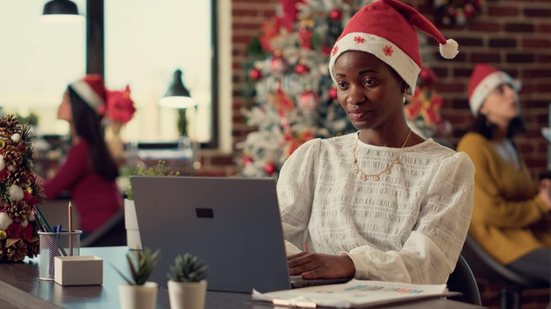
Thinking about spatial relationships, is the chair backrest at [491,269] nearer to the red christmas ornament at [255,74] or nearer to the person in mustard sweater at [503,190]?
the person in mustard sweater at [503,190]

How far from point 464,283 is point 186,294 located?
2.80 ft

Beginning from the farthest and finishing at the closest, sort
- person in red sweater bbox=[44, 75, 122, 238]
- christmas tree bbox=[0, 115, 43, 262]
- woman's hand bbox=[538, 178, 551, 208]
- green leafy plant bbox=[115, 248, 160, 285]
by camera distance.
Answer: person in red sweater bbox=[44, 75, 122, 238] → woman's hand bbox=[538, 178, 551, 208] → christmas tree bbox=[0, 115, 43, 262] → green leafy plant bbox=[115, 248, 160, 285]

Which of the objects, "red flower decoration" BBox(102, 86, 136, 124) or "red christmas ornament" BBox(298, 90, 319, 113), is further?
"red flower decoration" BBox(102, 86, 136, 124)

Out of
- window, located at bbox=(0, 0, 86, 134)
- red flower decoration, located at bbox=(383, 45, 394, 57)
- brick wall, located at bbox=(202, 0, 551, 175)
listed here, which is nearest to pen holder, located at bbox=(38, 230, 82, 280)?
red flower decoration, located at bbox=(383, 45, 394, 57)

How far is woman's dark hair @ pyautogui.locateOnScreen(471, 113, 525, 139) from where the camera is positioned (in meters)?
5.45

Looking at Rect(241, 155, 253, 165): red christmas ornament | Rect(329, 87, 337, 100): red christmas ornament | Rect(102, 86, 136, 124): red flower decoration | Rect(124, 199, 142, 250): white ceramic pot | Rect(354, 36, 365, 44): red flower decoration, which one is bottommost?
Rect(241, 155, 253, 165): red christmas ornament

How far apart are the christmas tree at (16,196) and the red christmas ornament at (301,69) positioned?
308 cm

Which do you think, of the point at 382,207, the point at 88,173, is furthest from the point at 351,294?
the point at 88,173

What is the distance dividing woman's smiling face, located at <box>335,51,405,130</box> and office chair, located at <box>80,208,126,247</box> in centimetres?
262

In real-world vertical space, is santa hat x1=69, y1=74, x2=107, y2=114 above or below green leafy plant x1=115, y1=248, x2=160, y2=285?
above

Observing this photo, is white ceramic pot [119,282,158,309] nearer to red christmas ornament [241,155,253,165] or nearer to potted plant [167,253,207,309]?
potted plant [167,253,207,309]

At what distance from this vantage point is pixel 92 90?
5906 millimetres

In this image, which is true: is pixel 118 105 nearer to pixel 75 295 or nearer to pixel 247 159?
pixel 247 159

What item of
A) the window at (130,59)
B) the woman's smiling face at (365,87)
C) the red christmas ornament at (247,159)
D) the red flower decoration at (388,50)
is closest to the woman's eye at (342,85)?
the woman's smiling face at (365,87)
